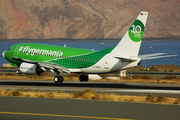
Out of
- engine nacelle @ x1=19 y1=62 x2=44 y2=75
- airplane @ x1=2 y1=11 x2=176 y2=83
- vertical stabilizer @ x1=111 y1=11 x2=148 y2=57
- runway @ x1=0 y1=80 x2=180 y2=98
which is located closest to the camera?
runway @ x1=0 y1=80 x2=180 y2=98

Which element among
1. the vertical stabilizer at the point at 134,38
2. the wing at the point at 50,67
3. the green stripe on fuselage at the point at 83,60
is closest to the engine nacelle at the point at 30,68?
the wing at the point at 50,67

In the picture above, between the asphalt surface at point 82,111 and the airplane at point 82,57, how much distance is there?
1940 cm

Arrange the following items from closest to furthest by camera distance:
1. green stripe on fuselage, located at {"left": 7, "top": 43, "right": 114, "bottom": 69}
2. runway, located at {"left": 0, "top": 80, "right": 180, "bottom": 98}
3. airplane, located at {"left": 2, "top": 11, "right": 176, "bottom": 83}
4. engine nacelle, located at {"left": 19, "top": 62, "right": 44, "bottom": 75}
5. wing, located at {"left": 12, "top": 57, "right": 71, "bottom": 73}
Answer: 1. runway, located at {"left": 0, "top": 80, "right": 180, "bottom": 98}
2. airplane, located at {"left": 2, "top": 11, "right": 176, "bottom": 83}
3. green stripe on fuselage, located at {"left": 7, "top": 43, "right": 114, "bottom": 69}
4. engine nacelle, located at {"left": 19, "top": 62, "right": 44, "bottom": 75}
5. wing, located at {"left": 12, "top": 57, "right": 71, "bottom": 73}

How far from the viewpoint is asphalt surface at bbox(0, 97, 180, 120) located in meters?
18.1

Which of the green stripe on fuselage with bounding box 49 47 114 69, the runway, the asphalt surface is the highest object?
the green stripe on fuselage with bounding box 49 47 114 69

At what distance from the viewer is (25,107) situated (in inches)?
845

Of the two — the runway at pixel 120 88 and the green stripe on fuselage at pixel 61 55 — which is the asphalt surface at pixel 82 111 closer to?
the runway at pixel 120 88

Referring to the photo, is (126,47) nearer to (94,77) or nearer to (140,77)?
(94,77)

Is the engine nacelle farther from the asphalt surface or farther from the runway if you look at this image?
the asphalt surface

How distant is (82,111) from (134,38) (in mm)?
23887

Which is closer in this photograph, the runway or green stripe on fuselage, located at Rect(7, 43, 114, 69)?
the runway

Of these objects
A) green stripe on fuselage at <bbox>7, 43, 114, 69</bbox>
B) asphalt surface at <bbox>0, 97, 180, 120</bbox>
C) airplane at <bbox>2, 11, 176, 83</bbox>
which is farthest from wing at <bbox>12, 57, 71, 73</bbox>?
asphalt surface at <bbox>0, 97, 180, 120</bbox>

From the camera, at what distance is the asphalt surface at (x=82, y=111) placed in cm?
1809

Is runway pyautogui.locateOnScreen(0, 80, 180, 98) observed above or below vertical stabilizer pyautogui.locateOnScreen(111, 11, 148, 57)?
below
